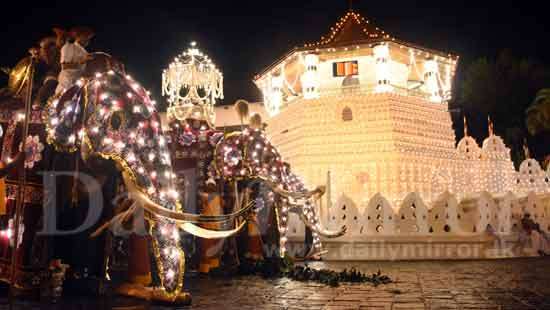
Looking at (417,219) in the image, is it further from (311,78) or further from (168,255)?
(311,78)

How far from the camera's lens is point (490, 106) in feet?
111

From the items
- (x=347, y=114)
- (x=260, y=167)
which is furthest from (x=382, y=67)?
(x=260, y=167)

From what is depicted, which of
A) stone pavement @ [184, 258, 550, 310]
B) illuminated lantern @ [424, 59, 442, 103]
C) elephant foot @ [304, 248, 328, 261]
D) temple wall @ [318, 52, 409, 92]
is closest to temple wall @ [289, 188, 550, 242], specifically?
elephant foot @ [304, 248, 328, 261]

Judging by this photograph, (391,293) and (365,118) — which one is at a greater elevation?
(365,118)

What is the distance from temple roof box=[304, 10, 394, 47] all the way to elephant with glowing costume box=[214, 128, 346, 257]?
12.8 metres

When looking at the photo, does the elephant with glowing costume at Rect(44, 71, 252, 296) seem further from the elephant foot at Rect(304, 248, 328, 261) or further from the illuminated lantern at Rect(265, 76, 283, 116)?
the illuminated lantern at Rect(265, 76, 283, 116)

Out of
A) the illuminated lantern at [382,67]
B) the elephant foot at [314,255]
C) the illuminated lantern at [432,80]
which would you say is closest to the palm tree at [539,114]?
the illuminated lantern at [432,80]

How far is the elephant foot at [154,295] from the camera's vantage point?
179 inches

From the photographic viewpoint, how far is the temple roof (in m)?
21.2

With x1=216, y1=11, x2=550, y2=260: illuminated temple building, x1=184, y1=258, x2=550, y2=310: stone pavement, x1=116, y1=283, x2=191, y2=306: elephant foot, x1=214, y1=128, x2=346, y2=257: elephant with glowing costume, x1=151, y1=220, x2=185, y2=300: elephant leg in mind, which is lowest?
x1=184, y1=258, x2=550, y2=310: stone pavement

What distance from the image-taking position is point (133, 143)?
4582 millimetres

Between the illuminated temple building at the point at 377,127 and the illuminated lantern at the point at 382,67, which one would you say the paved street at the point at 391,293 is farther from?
the illuminated lantern at the point at 382,67

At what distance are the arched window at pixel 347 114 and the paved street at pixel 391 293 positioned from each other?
537 inches

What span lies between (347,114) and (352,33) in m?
3.81
